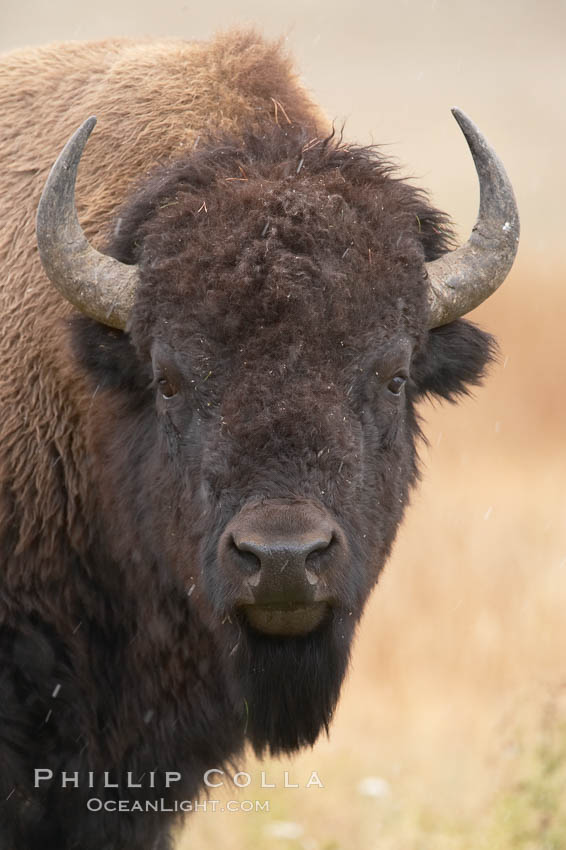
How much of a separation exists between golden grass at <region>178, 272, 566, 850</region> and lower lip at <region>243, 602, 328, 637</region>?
1.17 meters

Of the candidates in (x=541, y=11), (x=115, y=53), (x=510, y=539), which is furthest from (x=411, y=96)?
(x=115, y=53)

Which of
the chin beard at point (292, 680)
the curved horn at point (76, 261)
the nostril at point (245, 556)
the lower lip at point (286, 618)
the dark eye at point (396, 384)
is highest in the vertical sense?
the curved horn at point (76, 261)

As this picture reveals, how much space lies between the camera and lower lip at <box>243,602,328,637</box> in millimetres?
3793

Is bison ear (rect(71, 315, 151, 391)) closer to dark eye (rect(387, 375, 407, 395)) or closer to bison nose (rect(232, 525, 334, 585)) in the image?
dark eye (rect(387, 375, 407, 395))

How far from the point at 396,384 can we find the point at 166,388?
2.69 ft

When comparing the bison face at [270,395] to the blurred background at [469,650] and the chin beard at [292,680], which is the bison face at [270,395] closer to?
the chin beard at [292,680]

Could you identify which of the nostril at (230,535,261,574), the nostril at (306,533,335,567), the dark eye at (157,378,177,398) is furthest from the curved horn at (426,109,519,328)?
the nostril at (230,535,261,574)

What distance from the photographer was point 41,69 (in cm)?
572

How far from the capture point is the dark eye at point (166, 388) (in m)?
4.38

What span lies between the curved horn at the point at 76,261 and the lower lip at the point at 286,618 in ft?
4.08

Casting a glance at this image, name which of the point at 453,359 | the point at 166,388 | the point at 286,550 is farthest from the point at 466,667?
the point at 286,550

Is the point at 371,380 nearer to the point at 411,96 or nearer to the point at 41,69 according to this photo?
the point at 41,69

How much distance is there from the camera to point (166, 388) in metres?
4.41

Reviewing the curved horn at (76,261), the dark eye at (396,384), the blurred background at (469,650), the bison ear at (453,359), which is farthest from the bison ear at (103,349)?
the blurred background at (469,650)
